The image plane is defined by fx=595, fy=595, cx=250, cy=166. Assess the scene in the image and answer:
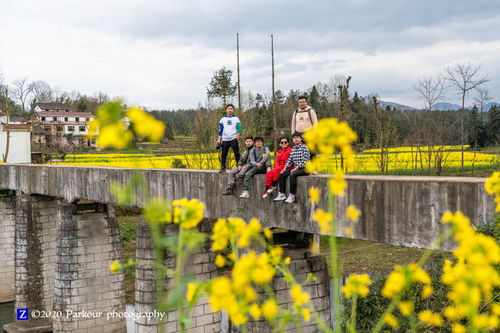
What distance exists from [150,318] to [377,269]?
15.6 m

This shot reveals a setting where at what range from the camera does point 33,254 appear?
2625 centimetres

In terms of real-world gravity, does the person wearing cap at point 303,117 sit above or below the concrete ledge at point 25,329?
above

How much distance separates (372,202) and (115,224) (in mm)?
15092

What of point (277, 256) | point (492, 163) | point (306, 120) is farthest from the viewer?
point (492, 163)

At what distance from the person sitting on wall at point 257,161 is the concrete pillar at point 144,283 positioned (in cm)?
517

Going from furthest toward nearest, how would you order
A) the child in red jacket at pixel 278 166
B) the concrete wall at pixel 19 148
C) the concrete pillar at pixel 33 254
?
the concrete wall at pixel 19 148, the concrete pillar at pixel 33 254, the child in red jacket at pixel 278 166

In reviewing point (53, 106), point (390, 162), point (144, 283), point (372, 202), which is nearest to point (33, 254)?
point (144, 283)

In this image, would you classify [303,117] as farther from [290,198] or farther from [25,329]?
[25,329]

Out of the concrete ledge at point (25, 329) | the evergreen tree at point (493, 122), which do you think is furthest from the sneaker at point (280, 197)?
the evergreen tree at point (493, 122)

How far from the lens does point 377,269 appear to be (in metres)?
29.6

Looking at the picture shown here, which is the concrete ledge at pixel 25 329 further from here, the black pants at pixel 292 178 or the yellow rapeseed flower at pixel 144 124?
the yellow rapeseed flower at pixel 144 124

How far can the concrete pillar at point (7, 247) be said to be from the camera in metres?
31.2

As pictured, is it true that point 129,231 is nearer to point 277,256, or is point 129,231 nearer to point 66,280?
point 66,280

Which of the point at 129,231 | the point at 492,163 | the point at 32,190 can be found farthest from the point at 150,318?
the point at 492,163
